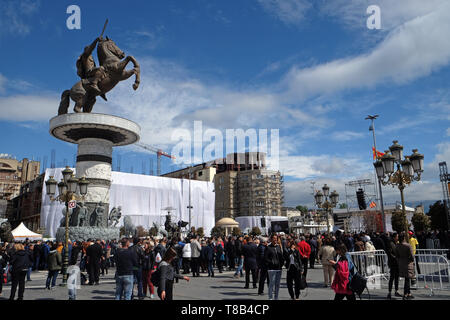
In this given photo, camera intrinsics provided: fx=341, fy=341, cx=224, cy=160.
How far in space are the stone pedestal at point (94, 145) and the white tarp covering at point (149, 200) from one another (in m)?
31.7

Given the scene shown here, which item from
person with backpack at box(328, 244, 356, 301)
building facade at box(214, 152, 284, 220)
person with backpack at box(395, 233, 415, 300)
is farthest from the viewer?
building facade at box(214, 152, 284, 220)

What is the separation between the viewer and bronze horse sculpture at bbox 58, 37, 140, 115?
91.5ft

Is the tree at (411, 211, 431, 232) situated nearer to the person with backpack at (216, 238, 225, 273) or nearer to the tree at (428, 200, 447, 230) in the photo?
the tree at (428, 200, 447, 230)

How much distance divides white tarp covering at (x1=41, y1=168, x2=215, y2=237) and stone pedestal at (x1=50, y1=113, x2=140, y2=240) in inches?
1247

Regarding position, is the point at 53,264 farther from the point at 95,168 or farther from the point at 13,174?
the point at 13,174

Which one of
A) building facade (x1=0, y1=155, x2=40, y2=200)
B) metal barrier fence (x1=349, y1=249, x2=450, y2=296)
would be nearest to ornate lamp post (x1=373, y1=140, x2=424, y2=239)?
metal barrier fence (x1=349, y1=249, x2=450, y2=296)

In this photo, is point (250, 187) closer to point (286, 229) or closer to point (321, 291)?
point (286, 229)

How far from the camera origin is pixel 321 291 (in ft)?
35.9

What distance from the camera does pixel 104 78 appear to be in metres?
28.0

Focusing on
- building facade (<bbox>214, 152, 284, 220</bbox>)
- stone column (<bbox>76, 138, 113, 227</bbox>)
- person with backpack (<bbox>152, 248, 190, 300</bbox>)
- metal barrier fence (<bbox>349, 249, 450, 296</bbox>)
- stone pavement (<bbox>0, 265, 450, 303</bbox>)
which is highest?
building facade (<bbox>214, 152, 284, 220</bbox>)

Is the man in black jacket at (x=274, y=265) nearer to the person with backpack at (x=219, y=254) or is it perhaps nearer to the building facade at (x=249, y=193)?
the person with backpack at (x=219, y=254)

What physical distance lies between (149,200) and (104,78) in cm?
4255
